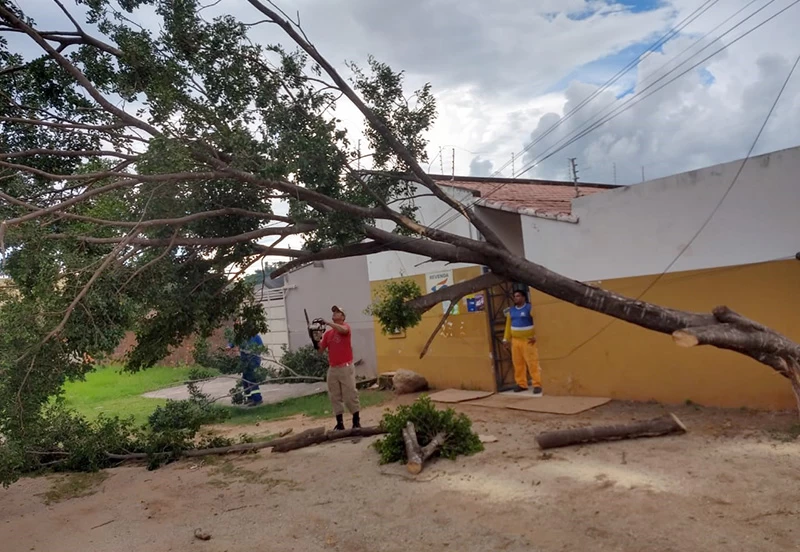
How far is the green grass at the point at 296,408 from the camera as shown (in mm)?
12500

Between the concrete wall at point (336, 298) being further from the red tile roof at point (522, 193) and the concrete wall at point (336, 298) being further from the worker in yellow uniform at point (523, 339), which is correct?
the worker in yellow uniform at point (523, 339)

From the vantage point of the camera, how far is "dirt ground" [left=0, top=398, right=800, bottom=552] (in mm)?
5062

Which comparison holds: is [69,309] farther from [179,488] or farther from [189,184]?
[179,488]

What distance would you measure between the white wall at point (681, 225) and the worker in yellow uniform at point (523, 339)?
0.81 m

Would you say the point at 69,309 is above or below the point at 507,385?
above

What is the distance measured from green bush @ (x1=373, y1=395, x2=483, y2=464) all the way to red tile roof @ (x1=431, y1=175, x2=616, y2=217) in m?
4.18

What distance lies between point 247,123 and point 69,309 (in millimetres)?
2747

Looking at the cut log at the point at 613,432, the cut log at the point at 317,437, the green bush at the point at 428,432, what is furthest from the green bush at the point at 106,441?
the cut log at the point at 613,432

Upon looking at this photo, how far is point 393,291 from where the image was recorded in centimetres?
880

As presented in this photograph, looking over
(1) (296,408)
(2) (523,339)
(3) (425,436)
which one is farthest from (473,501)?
(1) (296,408)

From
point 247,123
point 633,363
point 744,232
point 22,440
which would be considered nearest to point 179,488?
point 22,440

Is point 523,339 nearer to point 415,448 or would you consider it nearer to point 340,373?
point 340,373

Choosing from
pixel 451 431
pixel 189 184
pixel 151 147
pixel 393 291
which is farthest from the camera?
pixel 393 291

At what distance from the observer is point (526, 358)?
11.0m
